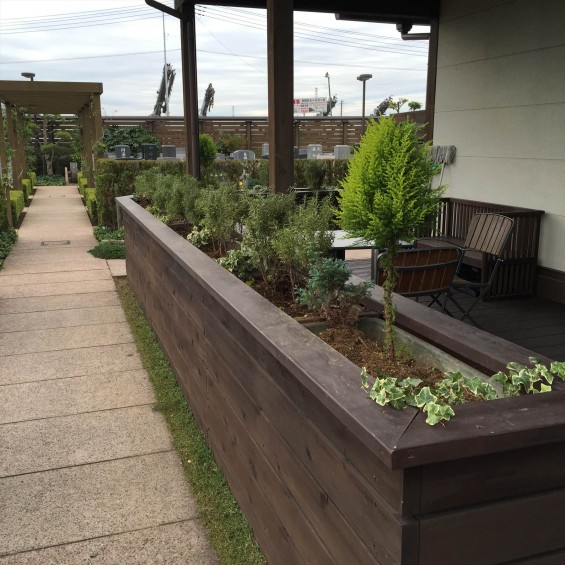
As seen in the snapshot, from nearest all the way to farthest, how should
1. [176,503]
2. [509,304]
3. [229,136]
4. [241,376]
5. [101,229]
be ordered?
[241,376]
[176,503]
[509,304]
[101,229]
[229,136]

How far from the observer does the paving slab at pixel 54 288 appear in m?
6.99

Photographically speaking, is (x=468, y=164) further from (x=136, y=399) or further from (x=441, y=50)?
(x=136, y=399)

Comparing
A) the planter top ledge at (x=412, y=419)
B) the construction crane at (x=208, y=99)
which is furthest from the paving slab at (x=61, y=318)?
the construction crane at (x=208, y=99)

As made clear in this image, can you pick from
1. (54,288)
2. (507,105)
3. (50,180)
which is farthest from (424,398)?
(50,180)

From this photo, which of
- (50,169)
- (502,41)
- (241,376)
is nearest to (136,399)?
(241,376)

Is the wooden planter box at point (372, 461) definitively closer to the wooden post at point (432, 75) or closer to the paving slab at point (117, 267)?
the wooden post at point (432, 75)

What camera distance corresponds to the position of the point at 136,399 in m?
4.05

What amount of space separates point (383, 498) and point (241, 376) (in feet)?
3.86

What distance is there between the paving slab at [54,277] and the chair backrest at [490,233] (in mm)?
4640

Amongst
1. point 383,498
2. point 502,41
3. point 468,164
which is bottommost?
point 383,498

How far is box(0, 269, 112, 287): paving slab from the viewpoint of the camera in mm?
7578

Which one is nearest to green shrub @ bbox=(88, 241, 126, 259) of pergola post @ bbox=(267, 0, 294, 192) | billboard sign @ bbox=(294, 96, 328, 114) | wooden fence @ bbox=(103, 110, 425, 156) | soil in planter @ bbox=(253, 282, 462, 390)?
pergola post @ bbox=(267, 0, 294, 192)

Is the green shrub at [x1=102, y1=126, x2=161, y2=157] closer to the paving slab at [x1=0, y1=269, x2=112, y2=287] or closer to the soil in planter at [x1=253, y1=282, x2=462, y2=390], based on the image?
the paving slab at [x1=0, y1=269, x2=112, y2=287]

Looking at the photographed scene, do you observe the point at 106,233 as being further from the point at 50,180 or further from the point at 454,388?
the point at 50,180
